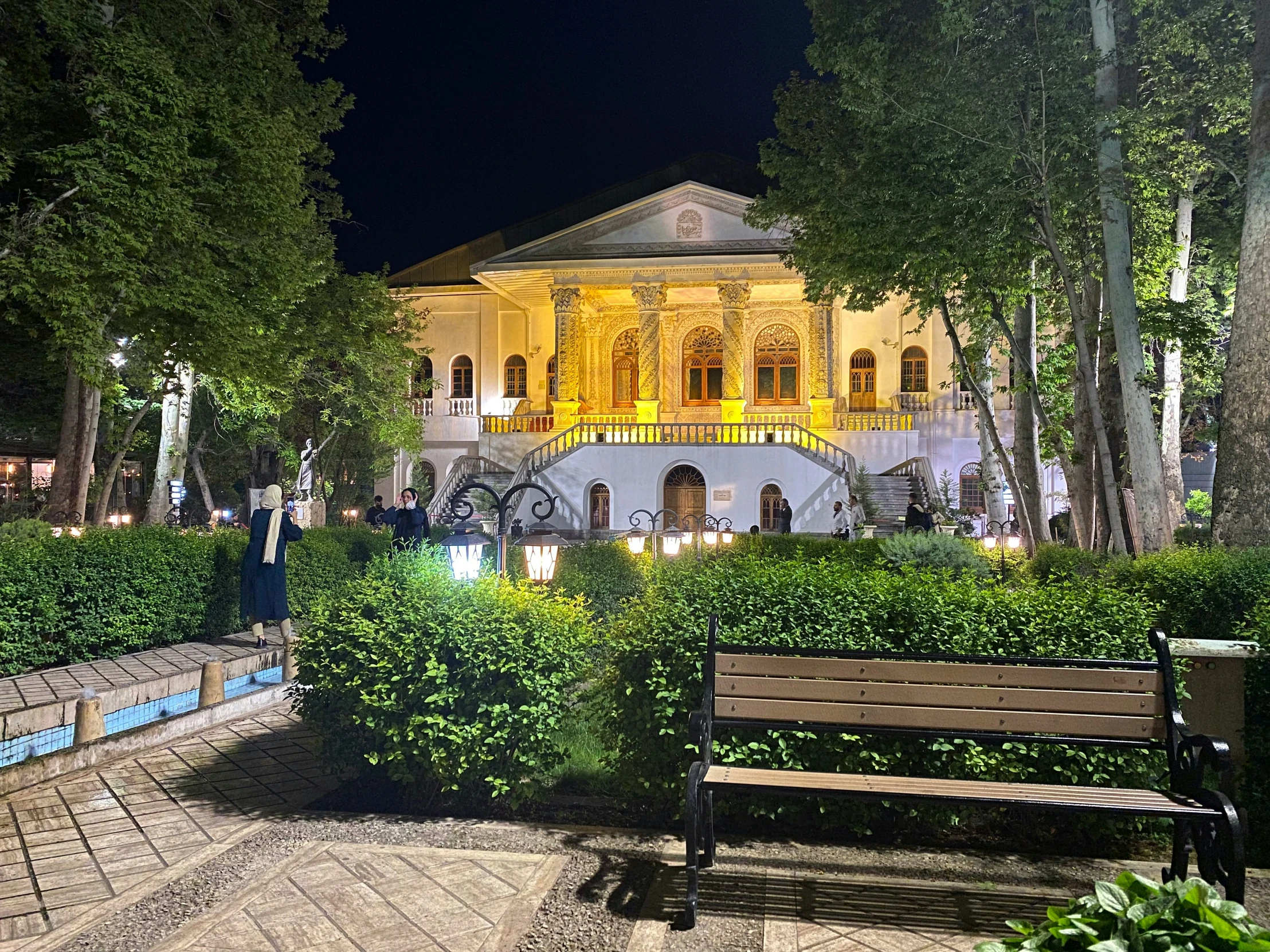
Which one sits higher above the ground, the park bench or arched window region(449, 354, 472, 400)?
arched window region(449, 354, 472, 400)

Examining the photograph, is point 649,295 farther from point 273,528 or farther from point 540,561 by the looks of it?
point 540,561

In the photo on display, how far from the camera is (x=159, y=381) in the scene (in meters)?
19.7

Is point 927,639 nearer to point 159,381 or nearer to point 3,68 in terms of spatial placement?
point 3,68

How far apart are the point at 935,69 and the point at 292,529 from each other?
1058 cm

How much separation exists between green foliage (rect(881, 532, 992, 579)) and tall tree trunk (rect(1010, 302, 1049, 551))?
4.07 meters

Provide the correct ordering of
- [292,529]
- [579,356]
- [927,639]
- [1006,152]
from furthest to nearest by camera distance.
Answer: [579,356]
[1006,152]
[292,529]
[927,639]

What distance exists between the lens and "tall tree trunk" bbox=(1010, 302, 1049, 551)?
48.6 ft

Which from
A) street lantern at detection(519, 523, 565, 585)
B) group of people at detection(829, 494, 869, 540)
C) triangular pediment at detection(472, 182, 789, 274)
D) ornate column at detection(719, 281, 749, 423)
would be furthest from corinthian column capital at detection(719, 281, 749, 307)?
street lantern at detection(519, 523, 565, 585)

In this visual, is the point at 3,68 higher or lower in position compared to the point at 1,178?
Result: higher

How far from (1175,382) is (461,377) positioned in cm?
2721

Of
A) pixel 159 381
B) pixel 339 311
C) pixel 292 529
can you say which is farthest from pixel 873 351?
pixel 292 529

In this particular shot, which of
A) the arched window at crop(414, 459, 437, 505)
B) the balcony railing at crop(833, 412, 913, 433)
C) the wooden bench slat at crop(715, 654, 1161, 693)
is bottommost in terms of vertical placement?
the wooden bench slat at crop(715, 654, 1161, 693)

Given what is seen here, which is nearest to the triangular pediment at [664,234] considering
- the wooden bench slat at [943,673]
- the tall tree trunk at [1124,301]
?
the tall tree trunk at [1124,301]

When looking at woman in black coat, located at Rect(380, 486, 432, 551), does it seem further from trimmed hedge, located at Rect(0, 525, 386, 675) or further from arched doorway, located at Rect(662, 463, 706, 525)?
arched doorway, located at Rect(662, 463, 706, 525)
